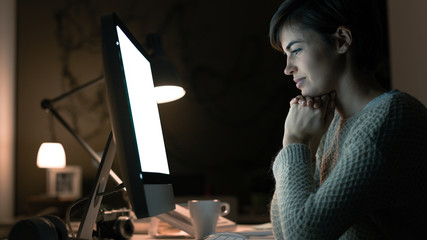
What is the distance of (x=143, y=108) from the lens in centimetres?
92

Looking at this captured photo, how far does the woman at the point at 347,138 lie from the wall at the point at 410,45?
1.61m

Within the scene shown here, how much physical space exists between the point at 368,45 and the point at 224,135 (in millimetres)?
3090

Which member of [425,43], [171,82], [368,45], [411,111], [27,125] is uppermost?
[27,125]

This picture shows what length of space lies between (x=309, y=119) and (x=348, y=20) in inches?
8.2

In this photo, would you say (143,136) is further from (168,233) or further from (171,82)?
(168,233)

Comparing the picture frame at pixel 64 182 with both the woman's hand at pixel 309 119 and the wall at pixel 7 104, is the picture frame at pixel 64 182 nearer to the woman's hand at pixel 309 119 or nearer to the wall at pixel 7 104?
the wall at pixel 7 104

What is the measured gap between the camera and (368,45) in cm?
91

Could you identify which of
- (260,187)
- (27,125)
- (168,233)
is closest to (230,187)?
(260,187)

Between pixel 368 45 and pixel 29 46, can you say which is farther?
pixel 29 46

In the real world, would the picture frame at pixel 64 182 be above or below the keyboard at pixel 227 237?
above

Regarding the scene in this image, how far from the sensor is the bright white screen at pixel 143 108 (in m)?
0.79

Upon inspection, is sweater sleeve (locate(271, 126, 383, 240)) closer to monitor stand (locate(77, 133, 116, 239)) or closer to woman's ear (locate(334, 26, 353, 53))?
woman's ear (locate(334, 26, 353, 53))

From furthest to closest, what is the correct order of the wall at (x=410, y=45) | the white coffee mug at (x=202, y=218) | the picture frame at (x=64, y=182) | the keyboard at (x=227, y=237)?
the picture frame at (x=64, y=182), the wall at (x=410, y=45), the white coffee mug at (x=202, y=218), the keyboard at (x=227, y=237)

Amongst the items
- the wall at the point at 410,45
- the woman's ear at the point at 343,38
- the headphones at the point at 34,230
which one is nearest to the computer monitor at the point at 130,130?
the headphones at the point at 34,230
